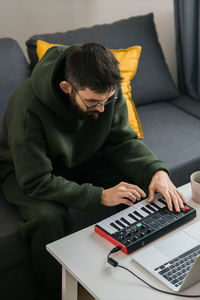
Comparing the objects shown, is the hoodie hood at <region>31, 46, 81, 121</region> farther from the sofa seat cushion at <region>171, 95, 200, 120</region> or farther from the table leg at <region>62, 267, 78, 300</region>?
the sofa seat cushion at <region>171, 95, 200, 120</region>

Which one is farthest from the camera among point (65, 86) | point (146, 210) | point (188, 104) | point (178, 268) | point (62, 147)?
point (188, 104)

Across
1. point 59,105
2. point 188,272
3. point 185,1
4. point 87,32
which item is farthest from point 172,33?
point 188,272

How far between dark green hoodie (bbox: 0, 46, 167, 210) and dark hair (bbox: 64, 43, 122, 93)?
98 millimetres

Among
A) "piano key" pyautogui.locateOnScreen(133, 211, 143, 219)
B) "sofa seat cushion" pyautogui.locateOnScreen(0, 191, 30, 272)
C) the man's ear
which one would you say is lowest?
"sofa seat cushion" pyautogui.locateOnScreen(0, 191, 30, 272)

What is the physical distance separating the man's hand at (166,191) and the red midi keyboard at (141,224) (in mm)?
20

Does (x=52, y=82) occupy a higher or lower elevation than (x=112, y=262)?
higher

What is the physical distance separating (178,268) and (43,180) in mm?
595

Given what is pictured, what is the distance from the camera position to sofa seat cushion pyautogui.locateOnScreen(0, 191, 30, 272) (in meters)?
1.66

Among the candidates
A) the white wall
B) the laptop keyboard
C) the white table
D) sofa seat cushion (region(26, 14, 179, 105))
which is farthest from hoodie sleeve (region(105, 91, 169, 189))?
the white wall

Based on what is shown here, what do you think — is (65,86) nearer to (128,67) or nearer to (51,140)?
(51,140)

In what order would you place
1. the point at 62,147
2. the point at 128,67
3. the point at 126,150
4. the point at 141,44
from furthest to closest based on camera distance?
the point at 141,44 < the point at 128,67 < the point at 126,150 < the point at 62,147

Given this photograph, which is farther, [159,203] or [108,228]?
[159,203]

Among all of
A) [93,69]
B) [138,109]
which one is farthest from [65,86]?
[138,109]

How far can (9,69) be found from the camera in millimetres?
2137
